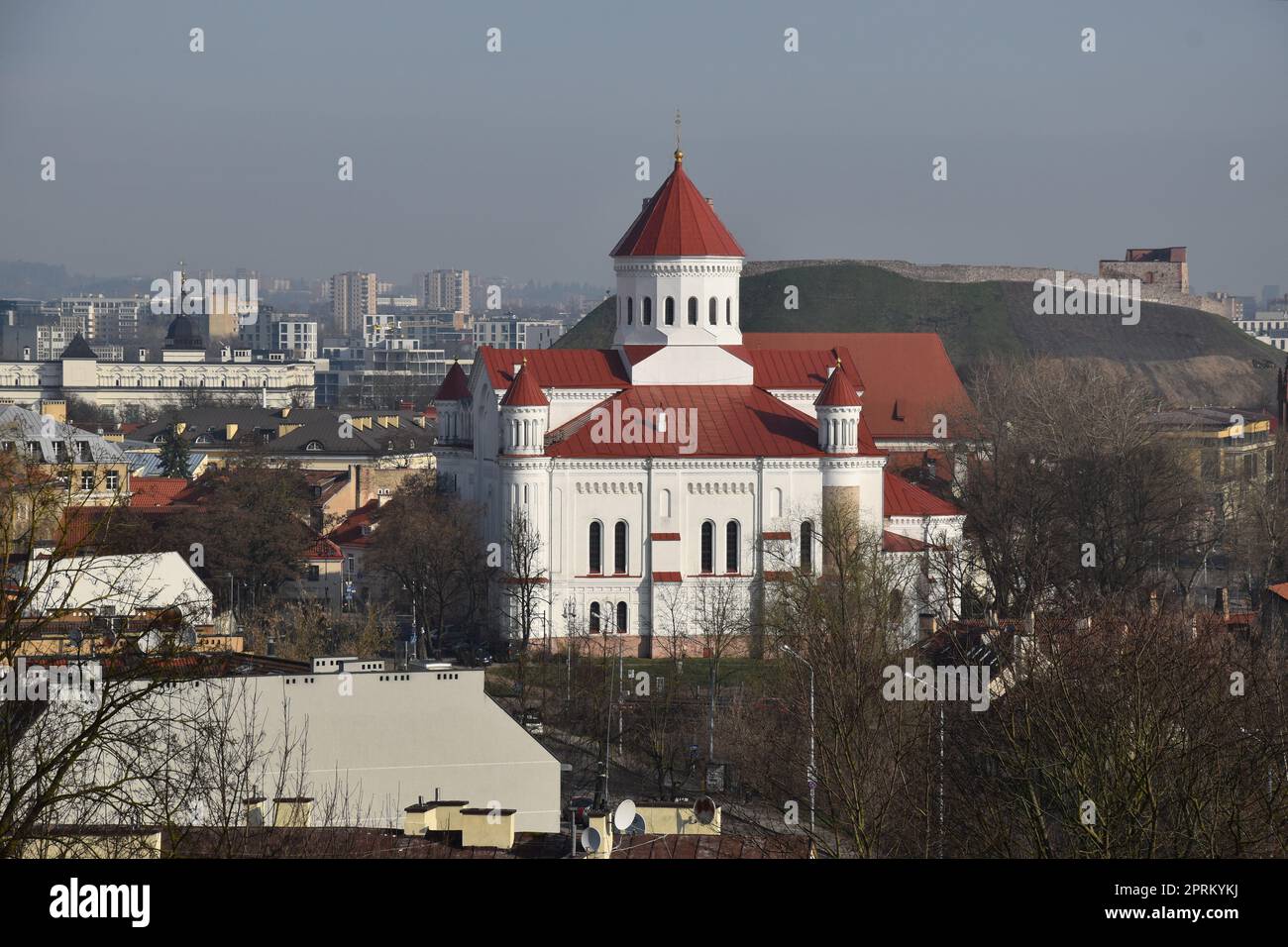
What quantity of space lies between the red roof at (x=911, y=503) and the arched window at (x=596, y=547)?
23.4 ft

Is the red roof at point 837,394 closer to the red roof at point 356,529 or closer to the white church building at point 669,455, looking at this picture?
the white church building at point 669,455

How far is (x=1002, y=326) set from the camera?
131375 mm

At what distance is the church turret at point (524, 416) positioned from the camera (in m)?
50.3

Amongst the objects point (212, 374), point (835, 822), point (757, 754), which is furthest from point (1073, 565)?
point (212, 374)

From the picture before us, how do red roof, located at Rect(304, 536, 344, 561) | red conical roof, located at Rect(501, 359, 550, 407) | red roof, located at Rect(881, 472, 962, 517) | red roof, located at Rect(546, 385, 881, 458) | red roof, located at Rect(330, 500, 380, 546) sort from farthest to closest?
1. red roof, located at Rect(330, 500, 380, 546)
2. red roof, located at Rect(304, 536, 344, 561)
3. red roof, located at Rect(881, 472, 962, 517)
4. red roof, located at Rect(546, 385, 881, 458)
5. red conical roof, located at Rect(501, 359, 550, 407)

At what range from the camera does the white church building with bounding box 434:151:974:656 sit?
51125mm

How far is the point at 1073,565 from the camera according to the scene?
49594mm

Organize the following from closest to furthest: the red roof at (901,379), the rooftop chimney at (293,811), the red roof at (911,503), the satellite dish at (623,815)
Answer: the satellite dish at (623,815) < the rooftop chimney at (293,811) < the red roof at (911,503) < the red roof at (901,379)

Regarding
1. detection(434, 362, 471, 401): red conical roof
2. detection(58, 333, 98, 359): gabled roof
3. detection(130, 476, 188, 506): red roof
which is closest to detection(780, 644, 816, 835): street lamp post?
detection(434, 362, 471, 401): red conical roof

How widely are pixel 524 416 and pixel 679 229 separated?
7.85 m

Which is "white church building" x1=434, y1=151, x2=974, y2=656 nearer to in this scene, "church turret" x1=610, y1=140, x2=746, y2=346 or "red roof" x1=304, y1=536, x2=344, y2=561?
"church turret" x1=610, y1=140, x2=746, y2=346

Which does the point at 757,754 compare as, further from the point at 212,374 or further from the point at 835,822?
the point at 212,374

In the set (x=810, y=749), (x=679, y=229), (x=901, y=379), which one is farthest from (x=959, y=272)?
(x=810, y=749)

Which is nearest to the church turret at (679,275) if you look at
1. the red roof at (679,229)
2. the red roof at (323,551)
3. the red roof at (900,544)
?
the red roof at (679,229)
